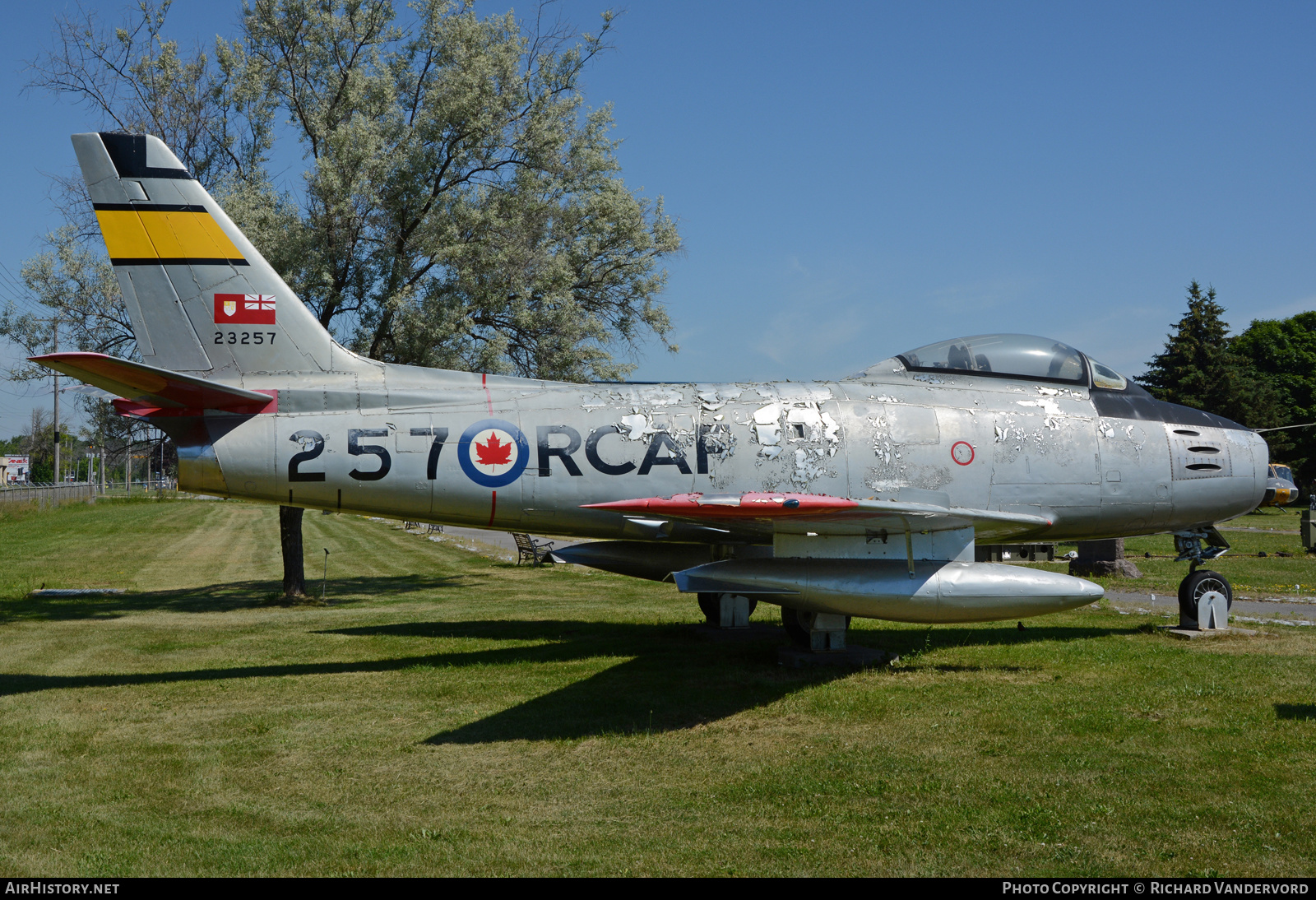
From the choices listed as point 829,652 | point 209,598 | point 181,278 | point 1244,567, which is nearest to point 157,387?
point 181,278

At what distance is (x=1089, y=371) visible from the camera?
35.2 ft

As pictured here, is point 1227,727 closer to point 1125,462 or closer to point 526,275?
point 1125,462

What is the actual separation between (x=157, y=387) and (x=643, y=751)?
19.6 feet

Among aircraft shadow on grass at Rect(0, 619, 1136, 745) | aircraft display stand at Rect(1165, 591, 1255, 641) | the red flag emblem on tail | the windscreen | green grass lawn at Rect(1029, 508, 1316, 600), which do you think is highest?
the red flag emblem on tail

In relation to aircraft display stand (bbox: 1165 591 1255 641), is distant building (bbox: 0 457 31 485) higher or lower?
higher

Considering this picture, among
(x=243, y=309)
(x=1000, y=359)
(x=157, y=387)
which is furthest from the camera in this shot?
(x=1000, y=359)

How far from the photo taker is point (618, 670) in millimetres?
10062

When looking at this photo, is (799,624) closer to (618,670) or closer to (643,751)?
(618,670)

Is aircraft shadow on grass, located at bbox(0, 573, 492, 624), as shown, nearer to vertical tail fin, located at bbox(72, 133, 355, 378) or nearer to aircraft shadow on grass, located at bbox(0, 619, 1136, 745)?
aircraft shadow on grass, located at bbox(0, 619, 1136, 745)

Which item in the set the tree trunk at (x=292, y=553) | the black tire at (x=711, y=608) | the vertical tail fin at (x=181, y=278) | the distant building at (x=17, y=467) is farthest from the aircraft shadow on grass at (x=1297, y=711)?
the distant building at (x=17, y=467)

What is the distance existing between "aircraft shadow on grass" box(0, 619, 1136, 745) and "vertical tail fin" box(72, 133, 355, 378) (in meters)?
3.63

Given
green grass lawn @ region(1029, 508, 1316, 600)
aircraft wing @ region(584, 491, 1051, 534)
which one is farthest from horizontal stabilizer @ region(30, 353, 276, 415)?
green grass lawn @ region(1029, 508, 1316, 600)

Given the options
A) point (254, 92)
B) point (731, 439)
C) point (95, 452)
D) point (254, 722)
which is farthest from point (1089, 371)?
point (95, 452)

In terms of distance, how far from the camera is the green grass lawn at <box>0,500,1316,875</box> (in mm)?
5199
